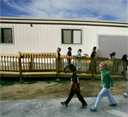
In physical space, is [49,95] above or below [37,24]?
below

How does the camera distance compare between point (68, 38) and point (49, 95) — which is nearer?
point (49, 95)

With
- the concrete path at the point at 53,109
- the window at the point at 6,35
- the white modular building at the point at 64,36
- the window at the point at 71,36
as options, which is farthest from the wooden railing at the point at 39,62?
the concrete path at the point at 53,109

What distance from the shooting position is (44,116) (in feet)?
9.89

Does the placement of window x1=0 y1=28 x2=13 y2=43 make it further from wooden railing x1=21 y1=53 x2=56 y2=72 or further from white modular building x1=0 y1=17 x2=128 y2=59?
wooden railing x1=21 y1=53 x2=56 y2=72

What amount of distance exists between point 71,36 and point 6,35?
466 centimetres

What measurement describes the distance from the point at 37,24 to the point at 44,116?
266 inches

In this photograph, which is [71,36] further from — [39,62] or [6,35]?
[6,35]

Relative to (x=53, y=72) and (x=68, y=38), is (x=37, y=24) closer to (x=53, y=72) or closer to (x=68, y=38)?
(x=68, y=38)

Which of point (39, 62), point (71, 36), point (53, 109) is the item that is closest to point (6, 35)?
point (39, 62)

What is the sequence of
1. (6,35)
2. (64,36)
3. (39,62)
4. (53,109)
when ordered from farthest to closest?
(64,36), (6,35), (39,62), (53,109)

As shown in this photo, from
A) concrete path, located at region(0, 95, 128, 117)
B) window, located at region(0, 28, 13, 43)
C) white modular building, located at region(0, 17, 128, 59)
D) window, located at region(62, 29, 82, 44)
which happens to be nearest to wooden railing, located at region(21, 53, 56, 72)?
white modular building, located at region(0, 17, 128, 59)

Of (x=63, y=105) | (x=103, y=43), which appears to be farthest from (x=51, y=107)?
(x=103, y=43)

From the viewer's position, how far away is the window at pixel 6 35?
8359 mm

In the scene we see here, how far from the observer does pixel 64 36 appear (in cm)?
863
